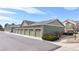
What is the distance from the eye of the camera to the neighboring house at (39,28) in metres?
6.09

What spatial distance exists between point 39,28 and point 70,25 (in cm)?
114

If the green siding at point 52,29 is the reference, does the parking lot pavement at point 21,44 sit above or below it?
below

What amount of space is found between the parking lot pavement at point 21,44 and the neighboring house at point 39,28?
10.7 inches

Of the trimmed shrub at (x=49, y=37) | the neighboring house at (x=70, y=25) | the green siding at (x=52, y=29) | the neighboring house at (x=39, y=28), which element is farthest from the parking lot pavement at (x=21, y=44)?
the neighboring house at (x=70, y=25)

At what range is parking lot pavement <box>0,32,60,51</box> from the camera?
5.90 metres

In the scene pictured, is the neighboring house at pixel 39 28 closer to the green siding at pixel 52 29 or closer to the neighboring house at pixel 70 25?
the green siding at pixel 52 29

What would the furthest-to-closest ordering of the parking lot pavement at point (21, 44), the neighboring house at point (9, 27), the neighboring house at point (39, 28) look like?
1. the neighboring house at point (9, 27)
2. the neighboring house at point (39, 28)
3. the parking lot pavement at point (21, 44)

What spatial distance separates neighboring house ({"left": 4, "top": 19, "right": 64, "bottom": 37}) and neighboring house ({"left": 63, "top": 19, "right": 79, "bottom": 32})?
159mm

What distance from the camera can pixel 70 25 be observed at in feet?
Result: 20.5

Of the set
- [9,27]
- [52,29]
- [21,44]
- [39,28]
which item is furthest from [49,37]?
[9,27]

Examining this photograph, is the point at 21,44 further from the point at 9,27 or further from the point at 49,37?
the point at 49,37

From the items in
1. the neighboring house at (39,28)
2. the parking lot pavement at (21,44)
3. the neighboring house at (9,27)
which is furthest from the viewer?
the neighboring house at (9,27)
